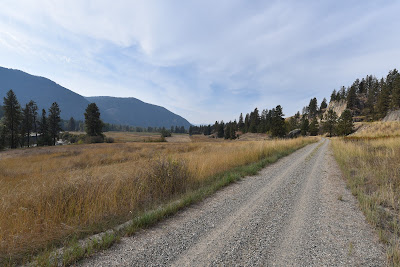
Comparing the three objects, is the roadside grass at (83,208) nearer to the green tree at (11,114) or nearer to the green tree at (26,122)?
the green tree at (11,114)

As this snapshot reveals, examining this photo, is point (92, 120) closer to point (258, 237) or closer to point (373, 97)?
point (258, 237)

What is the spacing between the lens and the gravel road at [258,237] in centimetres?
238

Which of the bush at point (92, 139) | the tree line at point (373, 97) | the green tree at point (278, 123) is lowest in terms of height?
the bush at point (92, 139)

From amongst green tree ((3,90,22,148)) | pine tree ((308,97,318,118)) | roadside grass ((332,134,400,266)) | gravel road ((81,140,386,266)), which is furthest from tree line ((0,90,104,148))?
pine tree ((308,97,318,118))

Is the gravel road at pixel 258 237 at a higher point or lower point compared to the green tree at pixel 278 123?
lower

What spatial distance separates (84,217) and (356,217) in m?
6.28

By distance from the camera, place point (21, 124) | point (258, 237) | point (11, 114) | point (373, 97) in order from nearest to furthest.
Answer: point (258, 237) → point (11, 114) → point (21, 124) → point (373, 97)

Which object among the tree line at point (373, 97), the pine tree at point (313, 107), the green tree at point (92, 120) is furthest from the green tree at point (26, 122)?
the pine tree at point (313, 107)

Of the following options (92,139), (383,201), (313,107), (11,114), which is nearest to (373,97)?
(313,107)

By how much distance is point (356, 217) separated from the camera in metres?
3.63

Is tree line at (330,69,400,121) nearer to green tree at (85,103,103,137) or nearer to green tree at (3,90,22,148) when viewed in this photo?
green tree at (85,103,103,137)

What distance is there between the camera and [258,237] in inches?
115

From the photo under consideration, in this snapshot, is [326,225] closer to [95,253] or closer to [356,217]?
[356,217]

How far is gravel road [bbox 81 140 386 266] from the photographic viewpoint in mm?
2375
